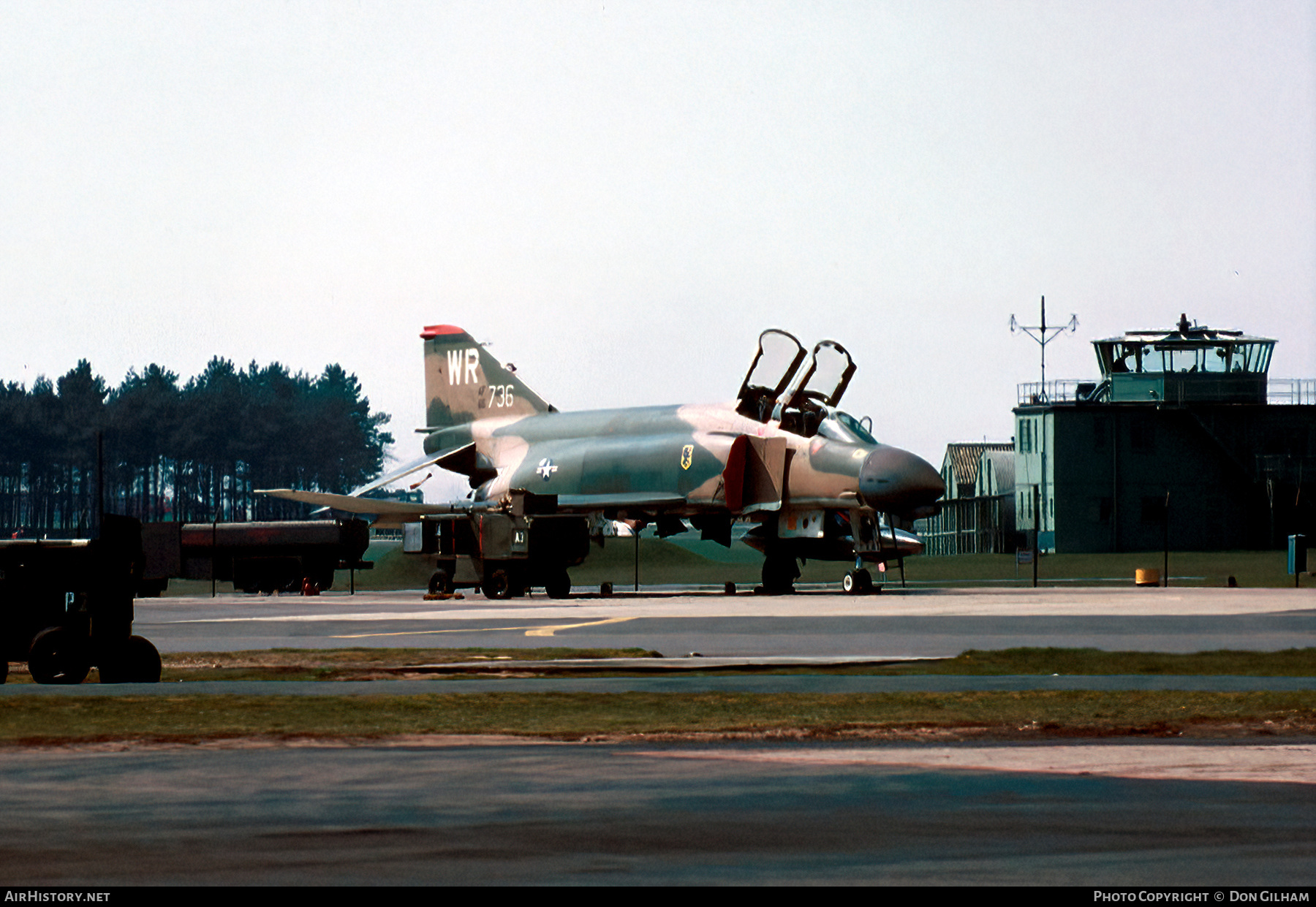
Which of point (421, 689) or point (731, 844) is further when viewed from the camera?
point (421, 689)

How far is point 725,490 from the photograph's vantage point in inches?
1924

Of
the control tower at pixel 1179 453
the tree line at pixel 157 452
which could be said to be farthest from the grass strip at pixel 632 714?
the tree line at pixel 157 452

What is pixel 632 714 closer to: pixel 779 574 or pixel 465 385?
pixel 779 574

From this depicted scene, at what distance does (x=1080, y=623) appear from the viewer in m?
27.9

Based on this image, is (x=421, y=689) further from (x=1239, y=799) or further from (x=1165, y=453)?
(x=1165, y=453)

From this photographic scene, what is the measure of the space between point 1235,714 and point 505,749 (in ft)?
19.0

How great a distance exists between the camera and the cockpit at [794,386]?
49.0 meters

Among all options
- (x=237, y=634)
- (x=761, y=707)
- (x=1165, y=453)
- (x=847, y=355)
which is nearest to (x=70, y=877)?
(x=761, y=707)

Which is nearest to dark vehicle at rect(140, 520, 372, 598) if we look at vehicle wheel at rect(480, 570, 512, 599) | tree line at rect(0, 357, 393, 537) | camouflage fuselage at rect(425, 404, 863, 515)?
camouflage fuselage at rect(425, 404, 863, 515)

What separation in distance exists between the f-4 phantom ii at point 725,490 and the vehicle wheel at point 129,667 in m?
28.7

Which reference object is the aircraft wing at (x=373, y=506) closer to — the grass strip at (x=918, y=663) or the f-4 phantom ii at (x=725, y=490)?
the f-4 phantom ii at (x=725, y=490)

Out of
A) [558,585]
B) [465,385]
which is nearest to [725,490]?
[558,585]

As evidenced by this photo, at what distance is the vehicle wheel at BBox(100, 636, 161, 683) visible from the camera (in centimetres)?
1809

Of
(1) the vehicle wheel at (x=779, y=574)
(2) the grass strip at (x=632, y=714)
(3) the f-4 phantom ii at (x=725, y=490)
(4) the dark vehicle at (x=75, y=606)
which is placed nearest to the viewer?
(2) the grass strip at (x=632, y=714)
